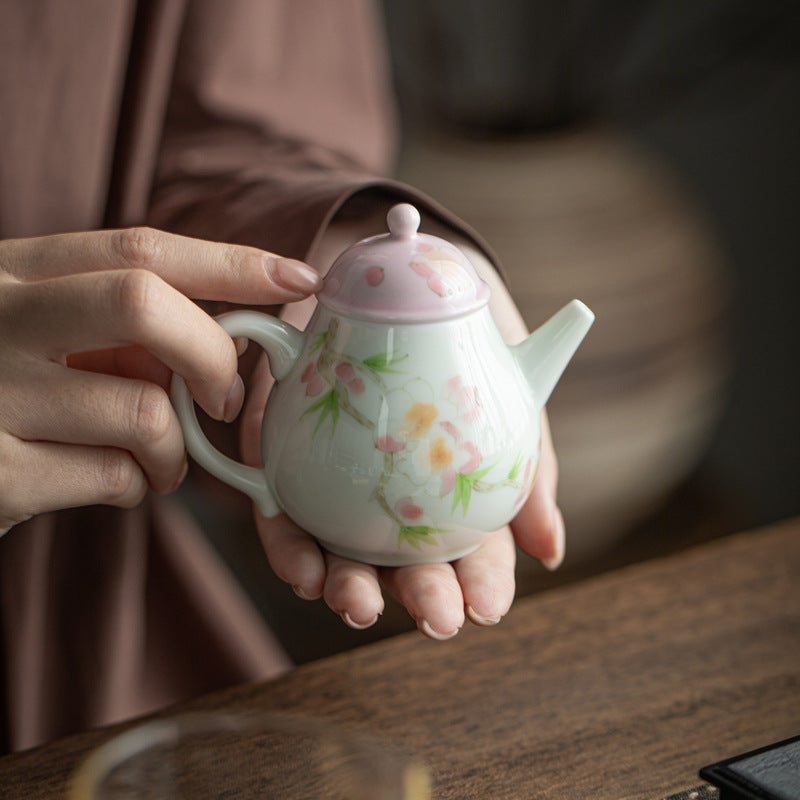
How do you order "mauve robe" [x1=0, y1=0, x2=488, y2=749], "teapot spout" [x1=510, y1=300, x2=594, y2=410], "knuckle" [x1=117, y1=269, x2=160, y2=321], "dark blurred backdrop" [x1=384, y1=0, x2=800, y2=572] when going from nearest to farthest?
"knuckle" [x1=117, y1=269, x2=160, y2=321] < "teapot spout" [x1=510, y1=300, x2=594, y2=410] < "mauve robe" [x1=0, y1=0, x2=488, y2=749] < "dark blurred backdrop" [x1=384, y1=0, x2=800, y2=572]

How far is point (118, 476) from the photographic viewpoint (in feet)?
1.81

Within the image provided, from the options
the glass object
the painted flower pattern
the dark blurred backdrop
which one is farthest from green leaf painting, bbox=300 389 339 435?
the dark blurred backdrop

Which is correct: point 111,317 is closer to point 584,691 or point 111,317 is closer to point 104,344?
point 104,344

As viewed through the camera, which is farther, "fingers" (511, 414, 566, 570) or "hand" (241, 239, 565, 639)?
"fingers" (511, 414, 566, 570)

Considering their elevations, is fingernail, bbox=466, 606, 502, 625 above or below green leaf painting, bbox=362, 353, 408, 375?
below

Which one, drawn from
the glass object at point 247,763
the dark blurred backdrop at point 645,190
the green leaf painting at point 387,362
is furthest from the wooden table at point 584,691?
the dark blurred backdrop at point 645,190

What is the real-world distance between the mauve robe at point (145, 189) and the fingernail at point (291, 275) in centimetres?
10

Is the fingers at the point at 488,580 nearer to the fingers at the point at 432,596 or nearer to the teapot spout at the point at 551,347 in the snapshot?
the fingers at the point at 432,596

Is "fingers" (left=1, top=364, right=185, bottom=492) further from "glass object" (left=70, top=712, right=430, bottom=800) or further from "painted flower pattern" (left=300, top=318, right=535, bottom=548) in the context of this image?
"glass object" (left=70, top=712, right=430, bottom=800)

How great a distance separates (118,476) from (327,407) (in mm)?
136

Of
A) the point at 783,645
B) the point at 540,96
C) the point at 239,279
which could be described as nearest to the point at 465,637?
the point at 783,645

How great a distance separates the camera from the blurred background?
5.38 ft

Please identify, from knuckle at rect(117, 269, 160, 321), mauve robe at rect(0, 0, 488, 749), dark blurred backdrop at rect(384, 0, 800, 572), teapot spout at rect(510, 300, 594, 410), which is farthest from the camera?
dark blurred backdrop at rect(384, 0, 800, 572)

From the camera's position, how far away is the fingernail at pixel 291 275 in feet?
1.75
